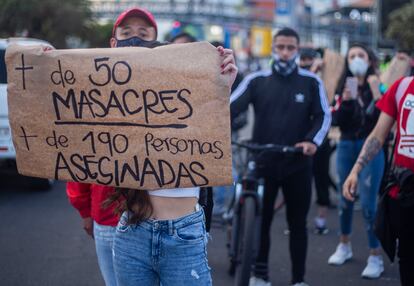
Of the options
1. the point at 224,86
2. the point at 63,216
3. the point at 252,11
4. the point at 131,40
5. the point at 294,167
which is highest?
the point at 252,11

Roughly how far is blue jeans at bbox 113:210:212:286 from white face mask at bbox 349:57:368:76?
355cm

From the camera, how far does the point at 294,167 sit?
5.01 meters

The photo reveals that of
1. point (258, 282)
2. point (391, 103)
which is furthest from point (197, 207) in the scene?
point (258, 282)

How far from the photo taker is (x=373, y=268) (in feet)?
18.5

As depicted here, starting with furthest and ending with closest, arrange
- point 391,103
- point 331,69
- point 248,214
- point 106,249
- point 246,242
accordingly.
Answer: point 331,69
point 248,214
point 246,242
point 391,103
point 106,249

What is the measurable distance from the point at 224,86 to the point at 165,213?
573 millimetres

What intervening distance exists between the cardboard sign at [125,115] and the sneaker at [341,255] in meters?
3.55

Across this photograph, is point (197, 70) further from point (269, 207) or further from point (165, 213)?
point (269, 207)

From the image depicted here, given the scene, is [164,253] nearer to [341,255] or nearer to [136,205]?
[136,205]

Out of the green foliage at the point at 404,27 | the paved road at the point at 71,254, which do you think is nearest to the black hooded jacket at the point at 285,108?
the paved road at the point at 71,254

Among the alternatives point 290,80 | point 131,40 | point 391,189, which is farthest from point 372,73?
point 131,40

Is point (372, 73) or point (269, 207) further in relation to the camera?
point (372, 73)

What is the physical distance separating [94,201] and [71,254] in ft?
10.00

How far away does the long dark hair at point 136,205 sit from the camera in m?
2.76
